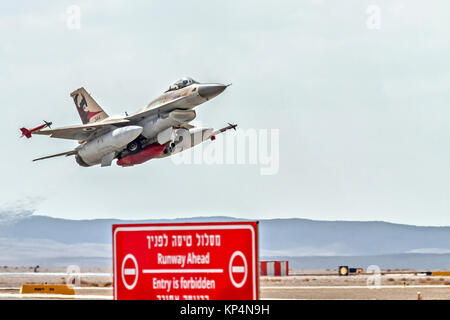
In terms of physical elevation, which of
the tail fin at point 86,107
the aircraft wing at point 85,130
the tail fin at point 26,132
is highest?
the tail fin at point 86,107

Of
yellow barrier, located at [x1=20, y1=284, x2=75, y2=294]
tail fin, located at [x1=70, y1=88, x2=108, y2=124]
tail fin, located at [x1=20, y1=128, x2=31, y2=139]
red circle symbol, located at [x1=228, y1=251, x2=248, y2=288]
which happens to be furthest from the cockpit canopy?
red circle symbol, located at [x1=228, y1=251, x2=248, y2=288]

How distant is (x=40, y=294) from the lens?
41.5 metres

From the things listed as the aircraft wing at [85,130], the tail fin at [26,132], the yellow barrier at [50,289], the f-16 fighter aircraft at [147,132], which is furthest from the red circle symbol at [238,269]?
the aircraft wing at [85,130]

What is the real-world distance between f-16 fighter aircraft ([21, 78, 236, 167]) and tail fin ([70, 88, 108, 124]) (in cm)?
714

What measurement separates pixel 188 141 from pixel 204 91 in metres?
7.83

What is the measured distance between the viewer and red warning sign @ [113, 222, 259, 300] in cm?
979

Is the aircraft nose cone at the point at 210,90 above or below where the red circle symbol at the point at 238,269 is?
above

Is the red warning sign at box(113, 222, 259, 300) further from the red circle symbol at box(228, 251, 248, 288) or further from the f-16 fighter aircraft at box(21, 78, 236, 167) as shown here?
the f-16 fighter aircraft at box(21, 78, 236, 167)

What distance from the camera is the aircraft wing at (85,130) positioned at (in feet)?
216

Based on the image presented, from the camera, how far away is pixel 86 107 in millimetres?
78312

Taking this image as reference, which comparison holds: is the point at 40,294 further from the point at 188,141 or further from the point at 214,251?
the point at 214,251

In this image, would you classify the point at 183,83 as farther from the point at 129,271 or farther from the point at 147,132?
the point at 129,271

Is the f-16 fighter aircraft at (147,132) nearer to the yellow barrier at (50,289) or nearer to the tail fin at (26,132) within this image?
the tail fin at (26,132)
